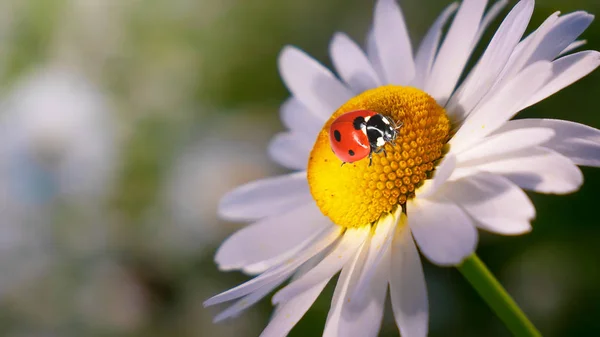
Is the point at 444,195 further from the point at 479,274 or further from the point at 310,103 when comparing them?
the point at 310,103

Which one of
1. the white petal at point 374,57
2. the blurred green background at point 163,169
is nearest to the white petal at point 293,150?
the white petal at point 374,57

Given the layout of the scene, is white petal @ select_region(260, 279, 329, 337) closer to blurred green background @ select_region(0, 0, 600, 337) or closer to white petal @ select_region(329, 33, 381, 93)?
white petal @ select_region(329, 33, 381, 93)

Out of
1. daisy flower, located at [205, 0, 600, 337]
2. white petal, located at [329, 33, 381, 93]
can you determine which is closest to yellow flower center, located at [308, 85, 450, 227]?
daisy flower, located at [205, 0, 600, 337]

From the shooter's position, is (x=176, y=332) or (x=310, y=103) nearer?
(x=310, y=103)

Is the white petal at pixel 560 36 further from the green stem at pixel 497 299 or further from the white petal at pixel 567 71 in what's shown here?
the green stem at pixel 497 299

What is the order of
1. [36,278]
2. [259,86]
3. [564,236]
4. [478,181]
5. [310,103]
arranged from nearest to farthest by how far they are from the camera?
1. [478,181]
2. [310,103]
3. [564,236]
4. [36,278]
5. [259,86]

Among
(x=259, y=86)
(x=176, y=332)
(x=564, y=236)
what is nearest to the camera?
(x=564, y=236)

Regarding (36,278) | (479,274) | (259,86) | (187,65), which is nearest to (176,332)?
(36,278)
